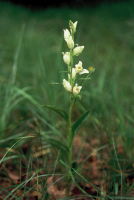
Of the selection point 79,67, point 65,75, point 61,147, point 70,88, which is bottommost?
point 61,147

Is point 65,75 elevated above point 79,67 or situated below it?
above

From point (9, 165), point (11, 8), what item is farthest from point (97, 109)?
point (11, 8)

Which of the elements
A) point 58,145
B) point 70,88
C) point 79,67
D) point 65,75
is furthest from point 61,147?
point 65,75

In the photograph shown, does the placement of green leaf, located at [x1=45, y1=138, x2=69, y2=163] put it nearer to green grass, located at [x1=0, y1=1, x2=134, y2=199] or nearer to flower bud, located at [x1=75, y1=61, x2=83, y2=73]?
green grass, located at [x1=0, y1=1, x2=134, y2=199]

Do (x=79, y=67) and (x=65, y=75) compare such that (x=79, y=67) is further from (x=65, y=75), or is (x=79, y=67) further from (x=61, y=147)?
(x=65, y=75)

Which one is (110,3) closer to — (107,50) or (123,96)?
(107,50)

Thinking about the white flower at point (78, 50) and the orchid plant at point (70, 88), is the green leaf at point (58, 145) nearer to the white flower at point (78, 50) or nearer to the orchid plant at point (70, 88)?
the orchid plant at point (70, 88)

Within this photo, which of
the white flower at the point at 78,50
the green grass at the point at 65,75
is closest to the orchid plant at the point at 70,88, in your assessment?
the white flower at the point at 78,50

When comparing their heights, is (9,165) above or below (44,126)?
below
